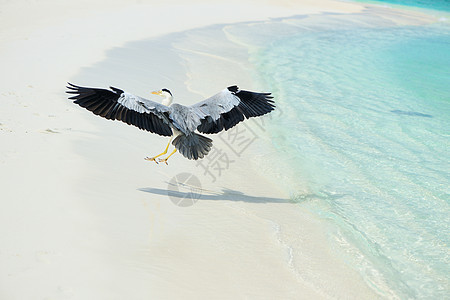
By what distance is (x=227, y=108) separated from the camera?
22.0 feet

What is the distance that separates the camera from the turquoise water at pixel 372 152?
5.63 m

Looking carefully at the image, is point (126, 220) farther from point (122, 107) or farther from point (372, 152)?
point (372, 152)

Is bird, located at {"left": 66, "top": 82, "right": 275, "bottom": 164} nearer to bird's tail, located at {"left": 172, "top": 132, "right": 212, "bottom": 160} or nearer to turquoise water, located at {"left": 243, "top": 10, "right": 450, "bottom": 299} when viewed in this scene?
bird's tail, located at {"left": 172, "top": 132, "right": 212, "bottom": 160}

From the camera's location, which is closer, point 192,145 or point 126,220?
point 126,220

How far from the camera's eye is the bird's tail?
612 centimetres

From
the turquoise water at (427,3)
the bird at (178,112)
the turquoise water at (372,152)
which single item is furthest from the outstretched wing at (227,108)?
the turquoise water at (427,3)

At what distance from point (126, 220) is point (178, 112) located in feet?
5.24

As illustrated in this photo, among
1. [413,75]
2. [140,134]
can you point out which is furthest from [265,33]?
[140,134]

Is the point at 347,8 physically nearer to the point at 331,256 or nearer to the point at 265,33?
the point at 265,33

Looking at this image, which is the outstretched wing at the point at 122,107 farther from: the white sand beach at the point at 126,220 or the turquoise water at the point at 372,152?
the turquoise water at the point at 372,152

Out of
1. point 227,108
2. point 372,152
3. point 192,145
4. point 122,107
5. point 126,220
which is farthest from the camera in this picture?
point 372,152

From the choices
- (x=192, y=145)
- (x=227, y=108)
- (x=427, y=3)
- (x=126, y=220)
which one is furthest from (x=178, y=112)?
(x=427, y=3)

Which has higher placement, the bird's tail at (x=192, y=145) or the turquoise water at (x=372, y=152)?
the bird's tail at (x=192, y=145)

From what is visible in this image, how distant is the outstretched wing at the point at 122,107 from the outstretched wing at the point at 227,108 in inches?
24.1
